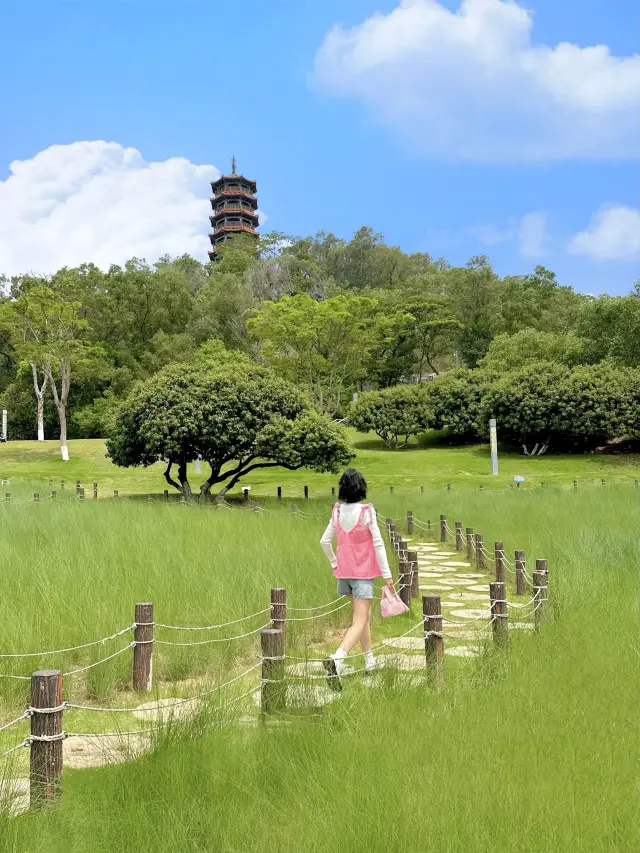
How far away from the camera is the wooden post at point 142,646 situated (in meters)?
5.23

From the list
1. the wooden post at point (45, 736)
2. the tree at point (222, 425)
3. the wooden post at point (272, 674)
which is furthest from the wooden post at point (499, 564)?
the tree at point (222, 425)

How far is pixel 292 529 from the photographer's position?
11.8 meters

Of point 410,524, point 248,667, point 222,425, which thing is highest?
point 222,425

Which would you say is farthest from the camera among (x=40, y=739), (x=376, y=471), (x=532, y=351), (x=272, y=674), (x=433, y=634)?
(x=532, y=351)

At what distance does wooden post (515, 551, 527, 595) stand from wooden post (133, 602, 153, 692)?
16.4 feet

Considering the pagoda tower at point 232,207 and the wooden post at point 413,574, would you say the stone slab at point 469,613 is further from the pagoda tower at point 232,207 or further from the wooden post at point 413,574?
the pagoda tower at point 232,207

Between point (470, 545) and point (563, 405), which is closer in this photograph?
point (470, 545)

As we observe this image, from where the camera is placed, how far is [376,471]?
29.8 metres

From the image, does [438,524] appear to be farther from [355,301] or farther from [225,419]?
[355,301]

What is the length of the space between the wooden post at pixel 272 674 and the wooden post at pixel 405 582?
3787 mm

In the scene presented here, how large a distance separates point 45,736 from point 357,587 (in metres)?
2.75

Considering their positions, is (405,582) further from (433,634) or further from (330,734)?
(330,734)

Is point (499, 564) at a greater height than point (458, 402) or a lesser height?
lesser

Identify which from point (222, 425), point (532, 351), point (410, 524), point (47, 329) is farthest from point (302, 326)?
point (410, 524)
